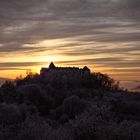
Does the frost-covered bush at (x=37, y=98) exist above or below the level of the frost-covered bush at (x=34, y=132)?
below

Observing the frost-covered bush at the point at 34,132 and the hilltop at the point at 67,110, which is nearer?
the frost-covered bush at the point at 34,132

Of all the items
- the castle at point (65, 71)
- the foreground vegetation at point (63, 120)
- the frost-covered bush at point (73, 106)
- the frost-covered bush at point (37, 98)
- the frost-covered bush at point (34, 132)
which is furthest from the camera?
the castle at point (65, 71)

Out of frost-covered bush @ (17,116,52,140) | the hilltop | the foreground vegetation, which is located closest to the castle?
the hilltop

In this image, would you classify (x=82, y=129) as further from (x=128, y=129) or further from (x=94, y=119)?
(x=128, y=129)

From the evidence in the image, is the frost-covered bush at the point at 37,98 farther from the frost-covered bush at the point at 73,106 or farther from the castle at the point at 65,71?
the castle at the point at 65,71

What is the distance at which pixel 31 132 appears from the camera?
14.2 m

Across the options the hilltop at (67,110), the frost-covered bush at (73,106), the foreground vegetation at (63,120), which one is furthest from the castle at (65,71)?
the frost-covered bush at (73,106)

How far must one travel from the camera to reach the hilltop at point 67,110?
46.5 feet

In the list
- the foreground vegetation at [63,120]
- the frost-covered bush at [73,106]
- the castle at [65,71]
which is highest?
the castle at [65,71]

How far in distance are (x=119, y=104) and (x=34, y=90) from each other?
52.5ft

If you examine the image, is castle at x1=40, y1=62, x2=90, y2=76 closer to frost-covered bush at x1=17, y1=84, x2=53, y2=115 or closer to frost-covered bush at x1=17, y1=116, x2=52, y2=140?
frost-covered bush at x1=17, y1=84, x2=53, y2=115

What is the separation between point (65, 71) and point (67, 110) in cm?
8380

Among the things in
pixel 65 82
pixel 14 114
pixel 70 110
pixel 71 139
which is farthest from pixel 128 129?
pixel 65 82

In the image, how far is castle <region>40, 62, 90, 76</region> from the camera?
A: 443 feet
